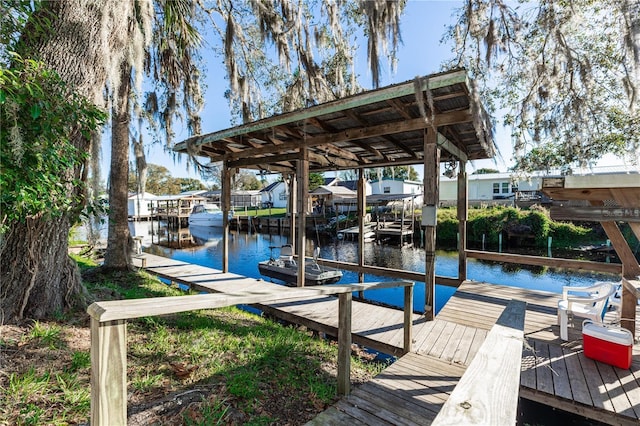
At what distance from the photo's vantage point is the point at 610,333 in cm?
308

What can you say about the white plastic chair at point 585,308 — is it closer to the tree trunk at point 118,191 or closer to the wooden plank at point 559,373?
the wooden plank at point 559,373

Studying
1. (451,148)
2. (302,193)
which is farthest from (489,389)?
(451,148)

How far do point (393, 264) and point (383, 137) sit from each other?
9.44 metres

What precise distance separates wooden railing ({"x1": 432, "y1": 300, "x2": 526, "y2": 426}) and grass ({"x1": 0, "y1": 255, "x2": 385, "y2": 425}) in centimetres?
168

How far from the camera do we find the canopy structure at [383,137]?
3.64 m

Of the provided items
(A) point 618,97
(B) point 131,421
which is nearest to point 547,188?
(B) point 131,421

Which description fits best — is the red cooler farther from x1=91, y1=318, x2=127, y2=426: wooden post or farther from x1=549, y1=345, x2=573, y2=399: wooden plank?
x1=91, y1=318, x2=127, y2=426: wooden post

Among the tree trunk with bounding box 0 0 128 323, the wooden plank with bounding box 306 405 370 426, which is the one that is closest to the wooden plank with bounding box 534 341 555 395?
the wooden plank with bounding box 306 405 370 426

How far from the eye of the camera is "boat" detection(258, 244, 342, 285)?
794 cm

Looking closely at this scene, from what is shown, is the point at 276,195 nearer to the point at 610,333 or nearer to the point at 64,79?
the point at 64,79

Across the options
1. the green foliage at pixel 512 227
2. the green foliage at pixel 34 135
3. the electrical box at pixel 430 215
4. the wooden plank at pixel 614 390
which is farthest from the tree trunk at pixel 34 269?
the green foliage at pixel 512 227

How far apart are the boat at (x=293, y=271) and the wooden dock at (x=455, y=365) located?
8.13ft

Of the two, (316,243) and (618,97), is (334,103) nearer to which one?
(618,97)

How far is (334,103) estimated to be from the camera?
412 cm
